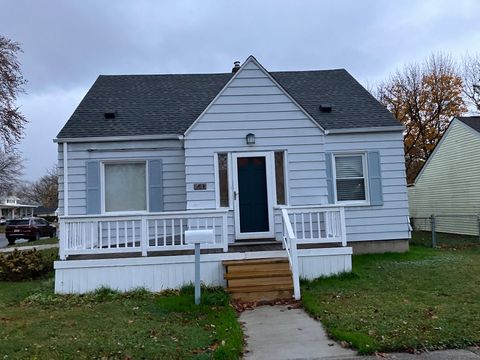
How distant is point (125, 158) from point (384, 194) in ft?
22.1

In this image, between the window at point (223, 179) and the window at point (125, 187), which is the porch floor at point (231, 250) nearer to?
the window at point (223, 179)

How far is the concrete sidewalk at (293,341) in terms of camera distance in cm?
450

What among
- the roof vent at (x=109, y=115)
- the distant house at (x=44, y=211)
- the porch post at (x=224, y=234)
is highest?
the distant house at (x=44, y=211)

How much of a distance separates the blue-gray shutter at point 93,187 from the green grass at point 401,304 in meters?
5.64

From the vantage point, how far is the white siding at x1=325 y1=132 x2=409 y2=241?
1123 cm

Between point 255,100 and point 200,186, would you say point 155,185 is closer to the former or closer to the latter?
point 200,186

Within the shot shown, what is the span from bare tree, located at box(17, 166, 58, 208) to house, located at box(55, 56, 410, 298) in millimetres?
56343

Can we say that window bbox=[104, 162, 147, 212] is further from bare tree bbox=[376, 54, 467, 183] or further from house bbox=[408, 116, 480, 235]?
bare tree bbox=[376, 54, 467, 183]

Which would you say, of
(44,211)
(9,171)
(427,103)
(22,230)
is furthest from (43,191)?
(427,103)

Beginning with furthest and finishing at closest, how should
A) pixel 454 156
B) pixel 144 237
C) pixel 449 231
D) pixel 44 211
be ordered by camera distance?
pixel 44 211 → pixel 449 231 → pixel 454 156 → pixel 144 237

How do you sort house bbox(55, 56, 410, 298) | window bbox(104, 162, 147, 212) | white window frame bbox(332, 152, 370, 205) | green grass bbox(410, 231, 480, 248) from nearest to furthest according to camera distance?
house bbox(55, 56, 410, 298)
window bbox(104, 162, 147, 212)
white window frame bbox(332, 152, 370, 205)
green grass bbox(410, 231, 480, 248)

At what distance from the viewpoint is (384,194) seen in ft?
37.2

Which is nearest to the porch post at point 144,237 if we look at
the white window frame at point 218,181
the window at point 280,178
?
the white window frame at point 218,181

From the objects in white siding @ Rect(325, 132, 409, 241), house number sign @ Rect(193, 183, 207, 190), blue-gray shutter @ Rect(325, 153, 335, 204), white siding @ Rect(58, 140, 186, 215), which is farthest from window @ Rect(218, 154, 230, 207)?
white siding @ Rect(325, 132, 409, 241)
